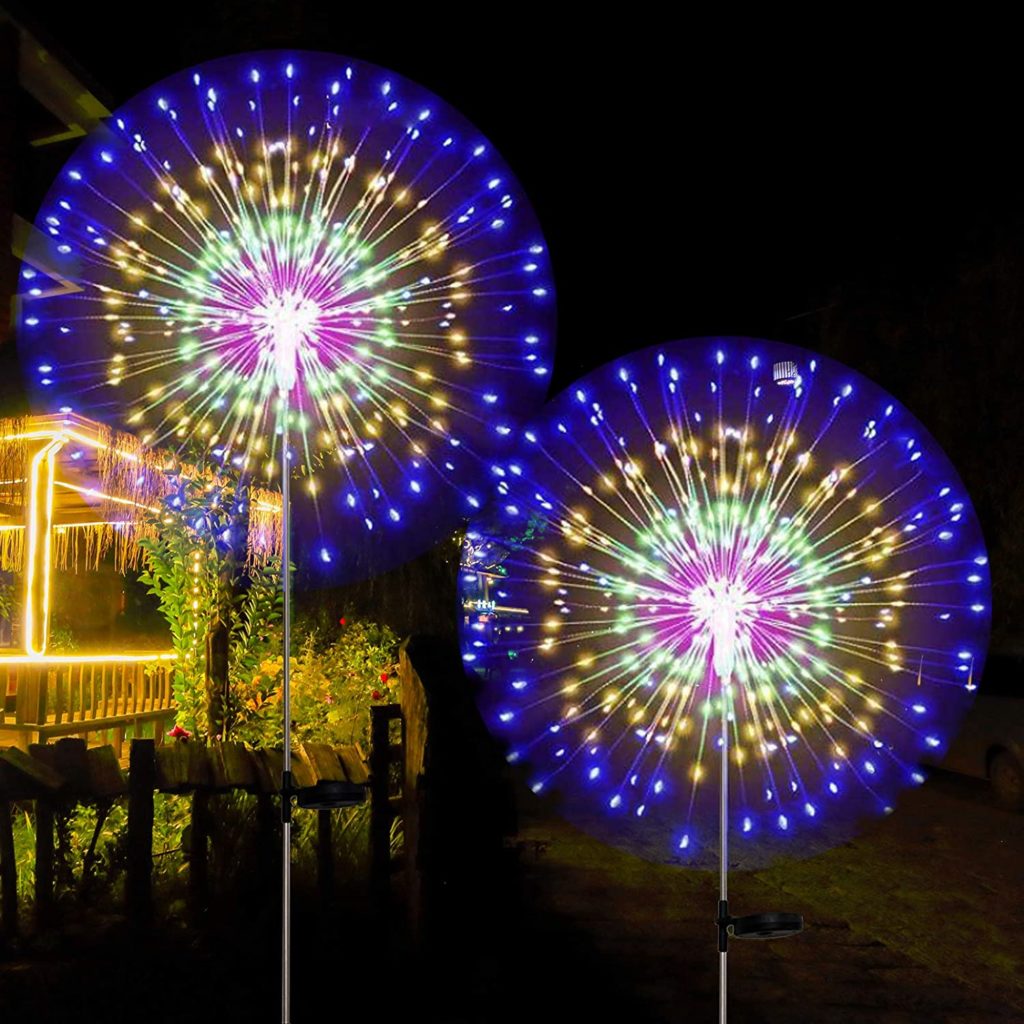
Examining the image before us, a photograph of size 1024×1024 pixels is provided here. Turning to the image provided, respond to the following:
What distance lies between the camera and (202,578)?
240 inches

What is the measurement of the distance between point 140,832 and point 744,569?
3.01 meters

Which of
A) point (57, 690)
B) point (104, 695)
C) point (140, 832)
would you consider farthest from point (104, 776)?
point (104, 695)

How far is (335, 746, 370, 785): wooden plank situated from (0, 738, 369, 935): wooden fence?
0.35 meters

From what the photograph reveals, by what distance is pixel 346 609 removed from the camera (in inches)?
445

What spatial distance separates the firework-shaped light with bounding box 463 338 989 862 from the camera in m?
3.07

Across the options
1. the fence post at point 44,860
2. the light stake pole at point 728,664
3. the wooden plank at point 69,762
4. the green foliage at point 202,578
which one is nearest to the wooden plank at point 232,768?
the wooden plank at point 69,762

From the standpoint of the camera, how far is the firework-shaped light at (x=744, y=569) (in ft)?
10.1

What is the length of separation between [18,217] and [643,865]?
696cm

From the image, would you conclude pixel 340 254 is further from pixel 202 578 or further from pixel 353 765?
pixel 202 578

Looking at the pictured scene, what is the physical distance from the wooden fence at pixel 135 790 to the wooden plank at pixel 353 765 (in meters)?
0.35

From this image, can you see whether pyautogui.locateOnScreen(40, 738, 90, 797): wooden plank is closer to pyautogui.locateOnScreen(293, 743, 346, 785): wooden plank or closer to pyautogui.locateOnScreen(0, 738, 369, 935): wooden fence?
pyautogui.locateOnScreen(0, 738, 369, 935): wooden fence

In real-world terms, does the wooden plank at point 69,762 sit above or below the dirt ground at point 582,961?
above

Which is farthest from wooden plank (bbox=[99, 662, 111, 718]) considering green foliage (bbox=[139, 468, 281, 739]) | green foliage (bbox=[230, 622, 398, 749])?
green foliage (bbox=[139, 468, 281, 739])

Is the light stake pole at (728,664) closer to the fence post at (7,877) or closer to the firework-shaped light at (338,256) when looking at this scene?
the firework-shaped light at (338,256)
